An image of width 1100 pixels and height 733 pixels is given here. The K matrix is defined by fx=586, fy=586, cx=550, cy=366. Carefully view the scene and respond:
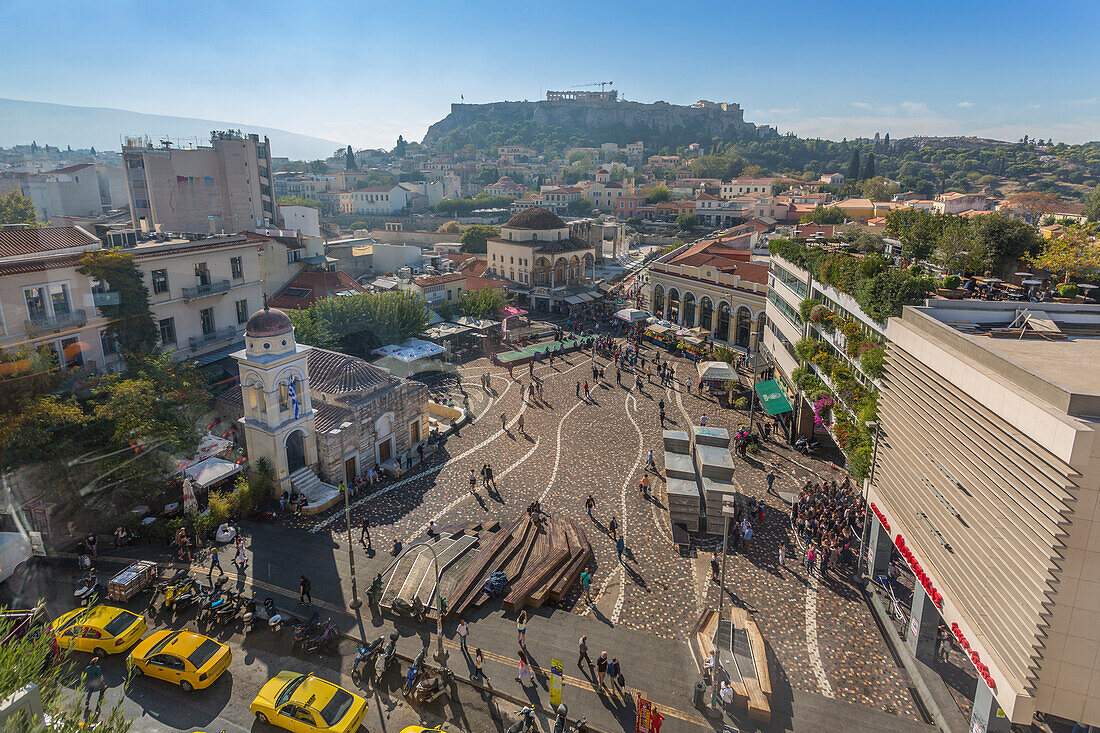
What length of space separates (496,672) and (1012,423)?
12.8m

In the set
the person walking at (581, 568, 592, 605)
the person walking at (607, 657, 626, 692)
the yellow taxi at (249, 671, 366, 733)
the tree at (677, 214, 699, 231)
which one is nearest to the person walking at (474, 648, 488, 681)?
the yellow taxi at (249, 671, 366, 733)

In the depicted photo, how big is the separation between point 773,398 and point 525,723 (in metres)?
22.4

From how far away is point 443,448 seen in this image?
28.1 metres

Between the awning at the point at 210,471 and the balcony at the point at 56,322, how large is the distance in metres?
9.66

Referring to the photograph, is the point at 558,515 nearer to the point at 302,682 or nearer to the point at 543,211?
the point at 302,682

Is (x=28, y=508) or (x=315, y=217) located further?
(x=315, y=217)

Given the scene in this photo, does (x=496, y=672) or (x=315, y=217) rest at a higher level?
(x=315, y=217)

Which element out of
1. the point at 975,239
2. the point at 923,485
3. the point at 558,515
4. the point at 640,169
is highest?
the point at 640,169

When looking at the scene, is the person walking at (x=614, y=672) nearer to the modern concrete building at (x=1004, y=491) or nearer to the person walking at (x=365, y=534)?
the modern concrete building at (x=1004, y=491)

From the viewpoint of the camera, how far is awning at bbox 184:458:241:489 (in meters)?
21.3

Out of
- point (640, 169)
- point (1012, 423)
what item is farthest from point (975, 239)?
point (640, 169)

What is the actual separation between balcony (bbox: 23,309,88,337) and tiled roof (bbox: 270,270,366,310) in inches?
648

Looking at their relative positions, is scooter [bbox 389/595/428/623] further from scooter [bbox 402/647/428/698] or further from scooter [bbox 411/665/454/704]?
scooter [bbox 411/665/454/704]

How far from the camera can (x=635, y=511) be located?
22.6 meters
